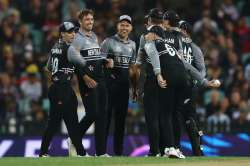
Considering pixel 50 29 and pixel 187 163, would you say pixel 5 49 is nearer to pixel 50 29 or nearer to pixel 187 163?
pixel 50 29

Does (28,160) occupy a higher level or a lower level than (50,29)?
lower

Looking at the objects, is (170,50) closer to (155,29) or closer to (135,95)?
(155,29)

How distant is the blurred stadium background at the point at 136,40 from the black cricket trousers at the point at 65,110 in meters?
4.01

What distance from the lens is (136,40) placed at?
21156 mm

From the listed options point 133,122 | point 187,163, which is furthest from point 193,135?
point 133,122

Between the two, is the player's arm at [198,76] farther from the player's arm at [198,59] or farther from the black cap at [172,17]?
the black cap at [172,17]

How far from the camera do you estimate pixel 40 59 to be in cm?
2203

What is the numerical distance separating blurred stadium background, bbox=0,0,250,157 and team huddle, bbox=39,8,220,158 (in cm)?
376

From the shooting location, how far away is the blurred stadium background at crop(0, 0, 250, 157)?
19.0 m

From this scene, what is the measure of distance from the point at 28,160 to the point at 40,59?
8.71m

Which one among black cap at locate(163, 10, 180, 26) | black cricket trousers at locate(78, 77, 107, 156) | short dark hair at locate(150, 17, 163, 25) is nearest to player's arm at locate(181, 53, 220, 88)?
black cap at locate(163, 10, 180, 26)

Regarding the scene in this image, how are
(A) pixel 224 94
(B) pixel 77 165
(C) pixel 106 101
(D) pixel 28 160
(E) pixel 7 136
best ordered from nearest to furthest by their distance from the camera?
(B) pixel 77 165, (D) pixel 28 160, (C) pixel 106 101, (E) pixel 7 136, (A) pixel 224 94

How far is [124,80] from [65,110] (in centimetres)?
115

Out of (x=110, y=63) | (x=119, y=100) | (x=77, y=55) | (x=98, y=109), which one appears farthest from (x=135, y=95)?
(x=77, y=55)
